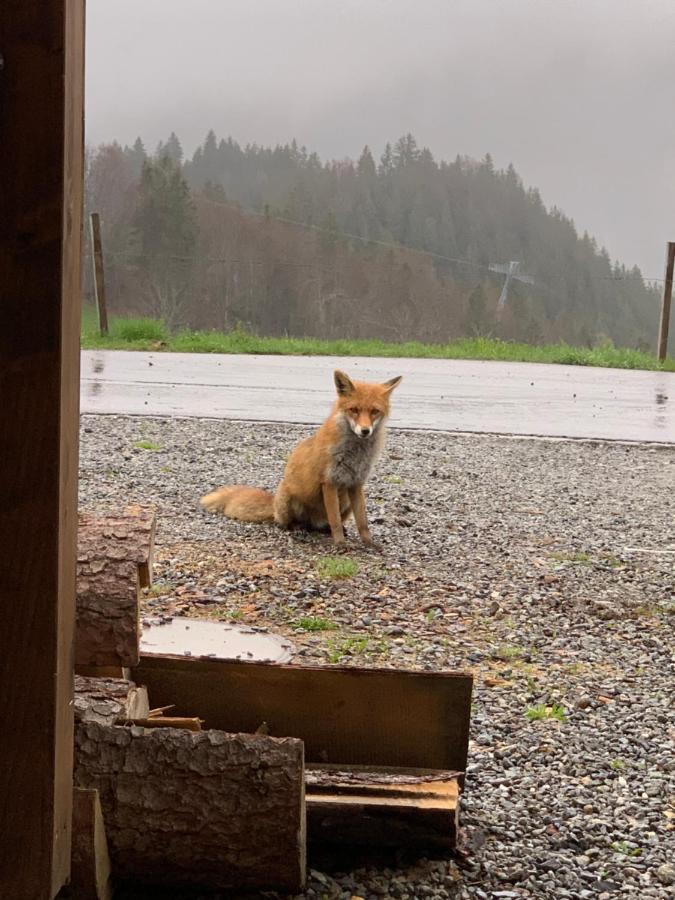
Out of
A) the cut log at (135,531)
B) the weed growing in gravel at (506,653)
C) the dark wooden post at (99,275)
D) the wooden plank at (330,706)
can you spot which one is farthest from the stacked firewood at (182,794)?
the dark wooden post at (99,275)

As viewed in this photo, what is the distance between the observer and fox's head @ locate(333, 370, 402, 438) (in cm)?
669

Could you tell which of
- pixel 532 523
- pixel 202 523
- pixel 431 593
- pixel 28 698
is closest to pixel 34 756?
pixel 28 698

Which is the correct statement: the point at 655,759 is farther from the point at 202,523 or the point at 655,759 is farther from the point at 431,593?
the point at 202,523

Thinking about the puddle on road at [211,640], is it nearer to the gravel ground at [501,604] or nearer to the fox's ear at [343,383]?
the gravel ground at [501,604]

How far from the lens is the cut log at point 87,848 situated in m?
2.14

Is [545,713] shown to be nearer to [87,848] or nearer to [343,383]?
[87,848]

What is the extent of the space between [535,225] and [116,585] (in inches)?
1200

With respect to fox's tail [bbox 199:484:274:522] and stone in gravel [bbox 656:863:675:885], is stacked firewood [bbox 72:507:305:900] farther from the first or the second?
fox's tail [bbox 199:484:274:522]

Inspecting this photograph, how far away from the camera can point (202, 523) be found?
22.0 feet

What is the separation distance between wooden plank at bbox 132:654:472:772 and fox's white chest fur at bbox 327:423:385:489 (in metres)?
3.69

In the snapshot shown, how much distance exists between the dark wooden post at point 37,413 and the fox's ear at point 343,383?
206 inches

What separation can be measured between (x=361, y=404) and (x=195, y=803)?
4557 millimetres

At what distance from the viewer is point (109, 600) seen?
2.42 metres

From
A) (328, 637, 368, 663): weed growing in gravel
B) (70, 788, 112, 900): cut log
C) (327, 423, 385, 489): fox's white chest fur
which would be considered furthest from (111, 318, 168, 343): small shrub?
(70, 788, 112, 900): cut log
